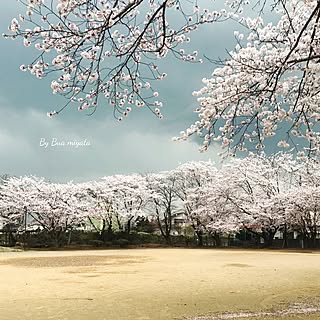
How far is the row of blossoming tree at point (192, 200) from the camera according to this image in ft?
70.9

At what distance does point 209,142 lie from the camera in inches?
216

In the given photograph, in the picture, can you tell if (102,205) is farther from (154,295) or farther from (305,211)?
(154,295)

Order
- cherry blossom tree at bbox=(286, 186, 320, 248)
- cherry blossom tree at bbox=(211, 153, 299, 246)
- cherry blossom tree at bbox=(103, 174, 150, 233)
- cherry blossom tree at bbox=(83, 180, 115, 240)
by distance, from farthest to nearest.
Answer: cherry blossom tree at bbox=(103, 174, 150, 233) < cherry blossom tree at bbox=(83, 180, 115, 240) < cherry blossom tree at bbox=(211, 153, 299, 246) < cherry blossom tree at bbox=(286, 186, 320, 248)

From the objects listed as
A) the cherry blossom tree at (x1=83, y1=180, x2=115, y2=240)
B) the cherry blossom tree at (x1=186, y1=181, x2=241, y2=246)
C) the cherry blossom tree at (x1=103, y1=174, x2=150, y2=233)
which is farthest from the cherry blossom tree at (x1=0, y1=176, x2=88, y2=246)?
the cherry blossom tree at (x1=186, y1=181, x2=241, y2=246)

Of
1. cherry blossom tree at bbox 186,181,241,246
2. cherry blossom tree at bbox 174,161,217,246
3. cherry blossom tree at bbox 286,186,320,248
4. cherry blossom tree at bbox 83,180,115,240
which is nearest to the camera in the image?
cherry blossom tree at bbox 286,186,320,248

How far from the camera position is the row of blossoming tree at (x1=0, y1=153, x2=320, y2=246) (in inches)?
851

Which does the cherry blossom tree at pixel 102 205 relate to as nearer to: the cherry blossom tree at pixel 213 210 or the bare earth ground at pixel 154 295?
the cherry blossom tree at pixel 213 210

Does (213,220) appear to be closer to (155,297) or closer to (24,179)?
(24,179)

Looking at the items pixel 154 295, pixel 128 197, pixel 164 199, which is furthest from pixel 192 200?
pixel 154 295

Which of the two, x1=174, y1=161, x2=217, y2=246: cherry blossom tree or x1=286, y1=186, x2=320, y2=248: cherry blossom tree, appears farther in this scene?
x1=174, y1=161, x2=217, y2=246: cherry blossom tree

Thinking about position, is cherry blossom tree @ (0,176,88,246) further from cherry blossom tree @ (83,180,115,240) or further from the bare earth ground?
the bare earth ground

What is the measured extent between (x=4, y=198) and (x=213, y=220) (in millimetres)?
12053

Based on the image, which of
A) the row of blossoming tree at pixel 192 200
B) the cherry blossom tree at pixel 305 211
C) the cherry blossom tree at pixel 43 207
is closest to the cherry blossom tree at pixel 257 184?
the row of blossoming tree at pixel 192 200

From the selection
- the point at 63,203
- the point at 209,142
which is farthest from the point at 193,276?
the point at 63,203
